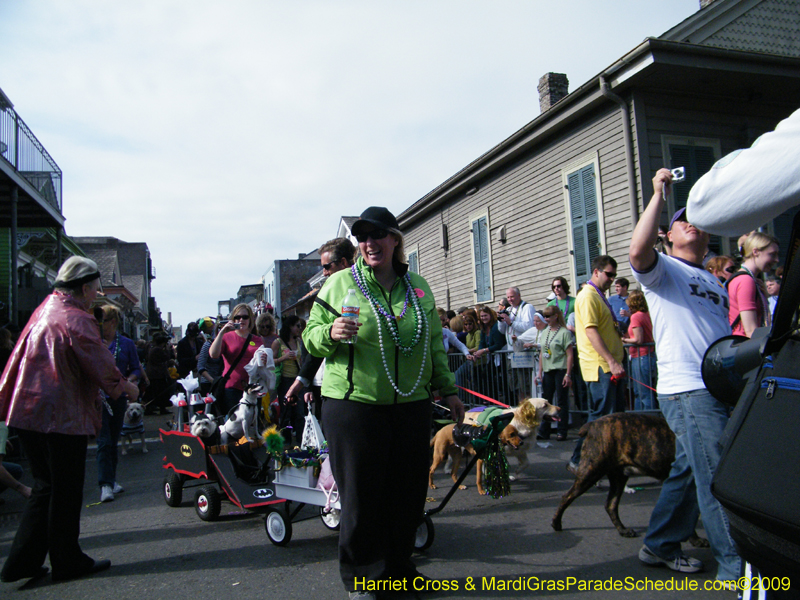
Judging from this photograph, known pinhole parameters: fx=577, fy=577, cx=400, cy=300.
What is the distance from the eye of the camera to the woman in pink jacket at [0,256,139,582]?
3654mm

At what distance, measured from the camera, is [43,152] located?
1520 centimetres

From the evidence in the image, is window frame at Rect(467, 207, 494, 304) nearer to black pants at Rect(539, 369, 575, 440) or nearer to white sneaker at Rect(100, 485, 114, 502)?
black pants at Rect(539, 369, 575, 440)

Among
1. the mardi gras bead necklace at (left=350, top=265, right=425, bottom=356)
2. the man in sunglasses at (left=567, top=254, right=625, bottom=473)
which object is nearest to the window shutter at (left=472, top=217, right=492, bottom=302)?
the man in sunglasses at (left=567, top=254, right=625, bottom=473)

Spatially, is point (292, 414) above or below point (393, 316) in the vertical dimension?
below

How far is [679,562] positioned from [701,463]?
0.89 m

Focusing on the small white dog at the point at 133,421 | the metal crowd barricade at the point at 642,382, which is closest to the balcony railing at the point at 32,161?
the small white dog at the point at 133,421

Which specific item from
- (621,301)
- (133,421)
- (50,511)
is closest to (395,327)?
(50,511)

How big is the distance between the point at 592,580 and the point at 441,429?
2.49 m

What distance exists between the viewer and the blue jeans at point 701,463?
9.48 feet

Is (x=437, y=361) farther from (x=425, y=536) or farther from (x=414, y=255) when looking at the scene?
(x=414, y=255)

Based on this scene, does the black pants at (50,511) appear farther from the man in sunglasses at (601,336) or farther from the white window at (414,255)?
the white window at (414,255)

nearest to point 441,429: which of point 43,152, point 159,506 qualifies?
point 159,506

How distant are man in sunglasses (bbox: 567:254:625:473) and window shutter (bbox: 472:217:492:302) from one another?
31.0ft

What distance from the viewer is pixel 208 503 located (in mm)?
4996
